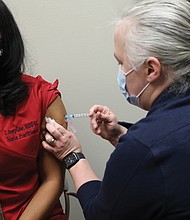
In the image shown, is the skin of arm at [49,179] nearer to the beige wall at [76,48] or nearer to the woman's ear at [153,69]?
the beige wall at [76,48]

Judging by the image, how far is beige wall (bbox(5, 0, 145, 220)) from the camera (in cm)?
178

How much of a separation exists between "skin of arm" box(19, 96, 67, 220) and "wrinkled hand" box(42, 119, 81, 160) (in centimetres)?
14

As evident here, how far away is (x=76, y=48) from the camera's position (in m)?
1.84

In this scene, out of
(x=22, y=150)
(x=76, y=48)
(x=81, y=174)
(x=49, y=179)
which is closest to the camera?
(x=81, y=174)

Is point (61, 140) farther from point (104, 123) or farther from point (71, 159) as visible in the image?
point (104, 123)

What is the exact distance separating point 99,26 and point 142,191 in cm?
112

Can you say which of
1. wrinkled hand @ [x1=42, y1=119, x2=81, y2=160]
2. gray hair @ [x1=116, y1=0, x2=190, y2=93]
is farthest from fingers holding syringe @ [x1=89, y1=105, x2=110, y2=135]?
gray hair @ [x1=116, y1=0, x2=190, y2=93]

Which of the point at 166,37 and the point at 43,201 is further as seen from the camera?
the point at 43,201

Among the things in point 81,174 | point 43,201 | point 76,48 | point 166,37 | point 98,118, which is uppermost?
point 166,37

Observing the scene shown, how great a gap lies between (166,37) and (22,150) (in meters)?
0.69

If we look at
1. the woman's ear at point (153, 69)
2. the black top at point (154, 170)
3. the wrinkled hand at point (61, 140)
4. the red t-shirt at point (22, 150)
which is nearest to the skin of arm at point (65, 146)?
the wrinkled hand at point (61, 140)

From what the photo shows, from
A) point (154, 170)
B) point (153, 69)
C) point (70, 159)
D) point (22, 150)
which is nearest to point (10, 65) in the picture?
point (22, 150)

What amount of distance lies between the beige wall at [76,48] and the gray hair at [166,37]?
74 cm

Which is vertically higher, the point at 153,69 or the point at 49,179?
the point at 153,69
